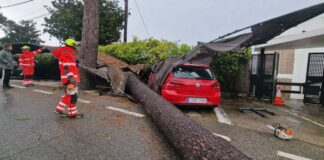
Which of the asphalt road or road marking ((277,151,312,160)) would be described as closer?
the asphalt road

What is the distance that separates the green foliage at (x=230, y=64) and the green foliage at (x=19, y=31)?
4492cm

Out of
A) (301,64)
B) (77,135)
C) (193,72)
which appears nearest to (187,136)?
(77,135)

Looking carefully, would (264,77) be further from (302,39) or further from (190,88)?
(190,88)

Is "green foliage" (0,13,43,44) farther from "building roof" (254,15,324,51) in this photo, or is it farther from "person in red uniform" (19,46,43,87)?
"building roof" (254,15,324,51)

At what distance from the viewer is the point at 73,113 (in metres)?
4.75


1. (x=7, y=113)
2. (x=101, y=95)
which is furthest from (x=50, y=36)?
(x=7, y=113)

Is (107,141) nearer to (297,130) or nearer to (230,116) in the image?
(230,116)

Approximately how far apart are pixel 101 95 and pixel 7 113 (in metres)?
3.23

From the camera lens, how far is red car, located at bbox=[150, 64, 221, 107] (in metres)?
5.75

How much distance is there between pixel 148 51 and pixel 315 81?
25.8ft

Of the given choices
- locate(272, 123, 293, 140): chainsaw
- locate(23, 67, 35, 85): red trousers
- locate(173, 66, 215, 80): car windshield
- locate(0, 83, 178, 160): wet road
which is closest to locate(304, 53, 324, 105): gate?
locate(173, 66, 215, 80): car windshield

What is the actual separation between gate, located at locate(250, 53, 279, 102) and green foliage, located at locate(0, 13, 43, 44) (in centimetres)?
4593

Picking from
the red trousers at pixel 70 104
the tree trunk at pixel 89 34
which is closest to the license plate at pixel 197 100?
the red trousers at pixel 70 104

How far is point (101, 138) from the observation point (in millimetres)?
3680
